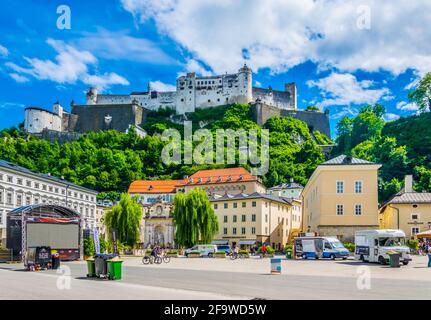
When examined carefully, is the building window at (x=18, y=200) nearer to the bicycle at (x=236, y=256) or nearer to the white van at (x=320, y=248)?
the bicycle at (x=236, y=256)

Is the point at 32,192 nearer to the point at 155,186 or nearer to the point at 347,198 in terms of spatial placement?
the point at 347,198

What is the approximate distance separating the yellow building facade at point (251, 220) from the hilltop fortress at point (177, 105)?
76.2m

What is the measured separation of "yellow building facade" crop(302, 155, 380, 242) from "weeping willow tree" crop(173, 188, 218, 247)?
1605 cm

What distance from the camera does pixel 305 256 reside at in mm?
41875

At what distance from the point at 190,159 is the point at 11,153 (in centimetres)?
4186

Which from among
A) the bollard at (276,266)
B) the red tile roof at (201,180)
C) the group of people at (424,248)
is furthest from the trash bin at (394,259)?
the red tile roof at (201,180)

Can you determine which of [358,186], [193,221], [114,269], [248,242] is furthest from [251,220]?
[114,269]

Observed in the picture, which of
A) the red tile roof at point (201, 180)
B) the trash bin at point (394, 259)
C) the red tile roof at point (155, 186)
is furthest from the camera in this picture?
the red tile roof at point (155, 186)

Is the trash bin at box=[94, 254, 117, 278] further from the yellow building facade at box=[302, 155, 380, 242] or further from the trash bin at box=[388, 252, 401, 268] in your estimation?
the yellow building facade at box=[302, 155, 380, 242]

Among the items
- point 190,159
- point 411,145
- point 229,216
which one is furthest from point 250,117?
point 229,216

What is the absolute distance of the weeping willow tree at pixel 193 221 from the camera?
60500 mm

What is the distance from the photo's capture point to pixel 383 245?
32562 mm

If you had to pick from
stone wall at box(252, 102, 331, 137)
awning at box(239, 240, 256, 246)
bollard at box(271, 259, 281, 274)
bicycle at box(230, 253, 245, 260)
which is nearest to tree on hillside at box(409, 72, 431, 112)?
stone wall at box(252, 102, 331, 137)
